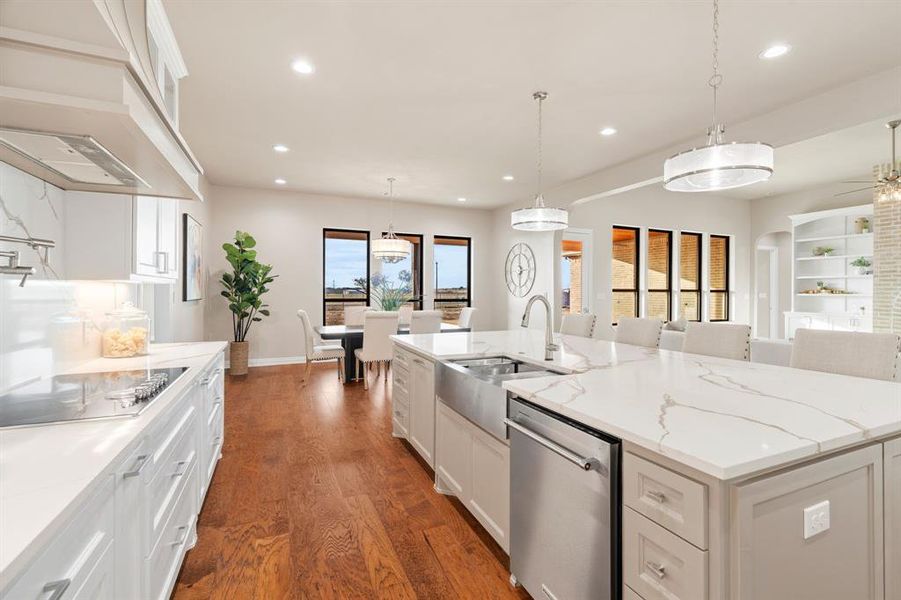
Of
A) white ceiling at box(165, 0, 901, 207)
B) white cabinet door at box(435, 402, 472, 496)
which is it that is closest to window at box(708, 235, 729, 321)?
white ceiling at box(165, 0, 901, 207)

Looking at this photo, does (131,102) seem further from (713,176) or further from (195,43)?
(713,176)

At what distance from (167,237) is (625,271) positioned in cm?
699

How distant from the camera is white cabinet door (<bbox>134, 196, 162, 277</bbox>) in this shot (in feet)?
6.86

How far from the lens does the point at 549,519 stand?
4.81ft

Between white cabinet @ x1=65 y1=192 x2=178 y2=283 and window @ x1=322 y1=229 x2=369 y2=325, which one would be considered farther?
window @ x1=322 y1=229 x2=369 y2=325

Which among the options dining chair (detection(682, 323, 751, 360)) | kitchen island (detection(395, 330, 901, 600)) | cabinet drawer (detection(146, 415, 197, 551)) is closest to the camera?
kitchen island (detection(395, 330, 901, 600))

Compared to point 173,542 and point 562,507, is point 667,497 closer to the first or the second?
point 562,507

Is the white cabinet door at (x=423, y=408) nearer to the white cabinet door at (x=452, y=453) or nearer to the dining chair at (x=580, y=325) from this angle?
the white cabinet door at (x=452, y=453)

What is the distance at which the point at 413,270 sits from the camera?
7902 millimetres

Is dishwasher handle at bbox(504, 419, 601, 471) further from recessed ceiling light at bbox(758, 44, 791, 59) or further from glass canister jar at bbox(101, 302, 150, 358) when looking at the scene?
recessed ceiling light at bbox(758, 44, 791, 59)

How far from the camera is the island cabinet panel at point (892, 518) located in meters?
1.22

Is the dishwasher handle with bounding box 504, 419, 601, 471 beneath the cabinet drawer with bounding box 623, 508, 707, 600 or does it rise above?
above

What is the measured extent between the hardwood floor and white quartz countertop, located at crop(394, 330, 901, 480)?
3.05ft

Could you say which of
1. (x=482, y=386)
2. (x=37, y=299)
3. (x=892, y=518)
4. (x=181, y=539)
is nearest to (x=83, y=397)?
(x=37, y=299)
